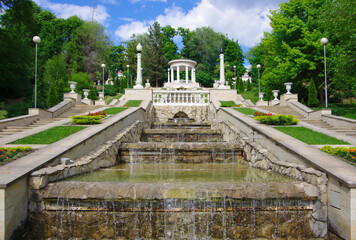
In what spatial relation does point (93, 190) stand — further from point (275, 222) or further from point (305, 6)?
point (305, 6)

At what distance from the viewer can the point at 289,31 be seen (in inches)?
1001

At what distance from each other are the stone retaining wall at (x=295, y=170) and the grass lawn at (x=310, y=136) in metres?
1.30

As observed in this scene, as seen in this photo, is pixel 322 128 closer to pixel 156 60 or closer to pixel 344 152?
pixel 344 152

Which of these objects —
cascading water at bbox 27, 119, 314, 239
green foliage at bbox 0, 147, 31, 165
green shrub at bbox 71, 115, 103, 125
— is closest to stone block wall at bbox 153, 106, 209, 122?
green shrub at bbox 71, 115, 103, 125

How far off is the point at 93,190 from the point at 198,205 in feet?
7.16

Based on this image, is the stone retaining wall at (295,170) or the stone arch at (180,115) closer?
the stone retaining wall at (295,170)

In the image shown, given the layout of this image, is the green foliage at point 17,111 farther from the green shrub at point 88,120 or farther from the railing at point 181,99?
the green shrub at point 88,120

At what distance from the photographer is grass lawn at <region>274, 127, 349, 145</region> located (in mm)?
7625

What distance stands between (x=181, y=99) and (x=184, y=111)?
1.58 m

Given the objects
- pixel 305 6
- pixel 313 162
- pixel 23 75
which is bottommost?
pixel 313 162

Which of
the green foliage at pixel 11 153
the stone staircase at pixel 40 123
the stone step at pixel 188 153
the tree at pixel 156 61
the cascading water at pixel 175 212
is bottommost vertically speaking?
the cascading water at pixel 175 212

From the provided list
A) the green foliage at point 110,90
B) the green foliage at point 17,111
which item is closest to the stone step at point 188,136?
the green foliage at point 17,111

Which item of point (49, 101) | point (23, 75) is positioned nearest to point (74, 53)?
point (23, 75)

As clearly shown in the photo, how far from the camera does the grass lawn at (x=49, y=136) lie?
25.8 ft
